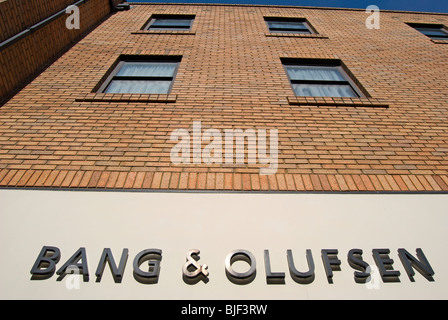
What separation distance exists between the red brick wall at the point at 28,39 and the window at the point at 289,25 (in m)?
5.09

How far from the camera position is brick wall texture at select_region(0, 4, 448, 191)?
2.93 meters

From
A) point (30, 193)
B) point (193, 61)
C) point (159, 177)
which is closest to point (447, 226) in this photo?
point (159, 177)

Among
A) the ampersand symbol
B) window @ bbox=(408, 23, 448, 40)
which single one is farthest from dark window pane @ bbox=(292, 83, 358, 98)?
window @ bbox=(408, 23, 448, 40)

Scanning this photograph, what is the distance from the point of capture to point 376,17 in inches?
314

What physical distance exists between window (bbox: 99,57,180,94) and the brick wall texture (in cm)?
20

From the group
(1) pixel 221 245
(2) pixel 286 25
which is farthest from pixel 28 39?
(2) pixel 286 25

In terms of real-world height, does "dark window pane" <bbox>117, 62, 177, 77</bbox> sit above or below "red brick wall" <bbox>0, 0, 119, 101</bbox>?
below

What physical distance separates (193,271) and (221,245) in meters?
0.31

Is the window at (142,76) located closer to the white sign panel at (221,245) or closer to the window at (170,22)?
the window at (170,22)

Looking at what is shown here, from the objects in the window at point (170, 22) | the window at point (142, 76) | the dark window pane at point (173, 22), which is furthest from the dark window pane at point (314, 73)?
the dark window pane at point (173, 22)

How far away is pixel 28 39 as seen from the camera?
15.4ft

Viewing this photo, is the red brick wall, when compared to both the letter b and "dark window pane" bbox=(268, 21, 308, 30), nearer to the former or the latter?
the letter b
